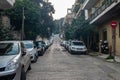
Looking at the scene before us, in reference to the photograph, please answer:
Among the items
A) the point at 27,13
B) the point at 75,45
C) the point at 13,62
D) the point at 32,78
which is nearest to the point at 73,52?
the point at 75,45

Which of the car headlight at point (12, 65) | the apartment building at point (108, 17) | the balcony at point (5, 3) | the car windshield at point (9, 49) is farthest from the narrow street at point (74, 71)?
the balcony at point (5, 3)

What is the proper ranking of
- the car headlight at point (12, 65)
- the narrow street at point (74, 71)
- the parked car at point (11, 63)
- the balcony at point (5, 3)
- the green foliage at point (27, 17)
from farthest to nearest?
the green foliage at point (27, 17) → the balcony at point (5, 3) → the narrow street at point (74, 71) → the car headlight at point (12, 65) → the parked car at point (11, 63)

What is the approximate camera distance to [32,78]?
1087 centimetres

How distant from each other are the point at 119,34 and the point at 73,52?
7170 mm

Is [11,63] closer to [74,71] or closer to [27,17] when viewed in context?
[74,71]

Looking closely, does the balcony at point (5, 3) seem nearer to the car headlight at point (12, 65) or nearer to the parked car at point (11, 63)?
the parked car at point (11, 63)

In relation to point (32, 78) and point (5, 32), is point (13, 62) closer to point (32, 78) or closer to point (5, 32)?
point (32, 78)

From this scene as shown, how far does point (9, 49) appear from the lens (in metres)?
10.1

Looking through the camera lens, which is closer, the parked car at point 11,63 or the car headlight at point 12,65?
the parked car at point 11,63

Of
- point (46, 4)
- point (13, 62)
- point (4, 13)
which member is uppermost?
point (46, 4)

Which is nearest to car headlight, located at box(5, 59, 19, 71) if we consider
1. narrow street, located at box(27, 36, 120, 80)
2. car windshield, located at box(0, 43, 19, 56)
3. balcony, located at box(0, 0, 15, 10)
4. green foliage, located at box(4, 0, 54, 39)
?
car windshield, located at box(0, 43, 19, 56)

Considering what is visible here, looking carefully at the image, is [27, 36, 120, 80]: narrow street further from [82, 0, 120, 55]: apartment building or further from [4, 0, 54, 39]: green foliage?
[4, 0, 54, 39]: green foliage

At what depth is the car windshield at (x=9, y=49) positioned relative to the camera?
975 centimetres

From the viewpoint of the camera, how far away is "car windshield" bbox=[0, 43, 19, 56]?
32.0ft
